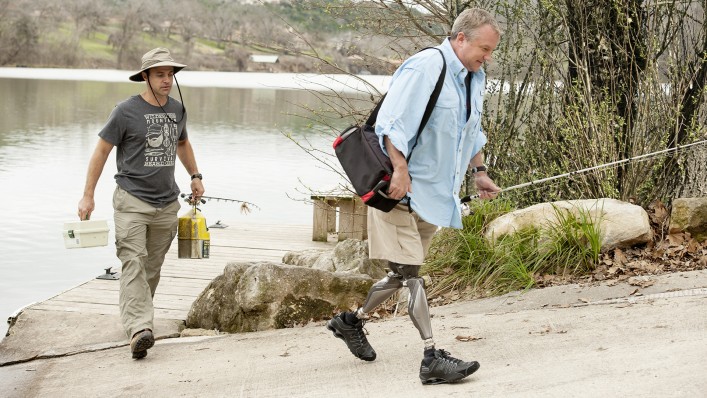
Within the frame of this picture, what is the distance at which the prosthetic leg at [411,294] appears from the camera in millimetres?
5301

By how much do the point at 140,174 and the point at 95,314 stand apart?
1666mm

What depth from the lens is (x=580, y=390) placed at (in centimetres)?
482

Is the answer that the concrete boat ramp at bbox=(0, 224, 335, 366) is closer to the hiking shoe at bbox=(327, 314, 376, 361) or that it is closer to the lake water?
the lake water

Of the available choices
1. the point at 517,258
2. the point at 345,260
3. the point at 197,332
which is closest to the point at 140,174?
the point at 197,332

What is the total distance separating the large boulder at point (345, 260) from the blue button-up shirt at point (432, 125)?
2991 millimetres

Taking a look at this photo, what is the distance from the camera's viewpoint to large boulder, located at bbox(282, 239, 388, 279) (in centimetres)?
862

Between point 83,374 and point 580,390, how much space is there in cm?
325

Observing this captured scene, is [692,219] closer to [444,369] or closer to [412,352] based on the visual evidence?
[412,352]

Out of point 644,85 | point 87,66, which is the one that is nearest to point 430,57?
point 644,85

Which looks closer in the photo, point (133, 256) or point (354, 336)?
point (354, 336)

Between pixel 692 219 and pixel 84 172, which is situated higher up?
pixel 692 219

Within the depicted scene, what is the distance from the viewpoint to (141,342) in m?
6.60

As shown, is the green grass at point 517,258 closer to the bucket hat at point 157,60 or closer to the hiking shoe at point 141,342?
the hiking shoe at point 141,342

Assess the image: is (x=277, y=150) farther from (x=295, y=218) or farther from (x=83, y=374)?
(x=83, y=374)
